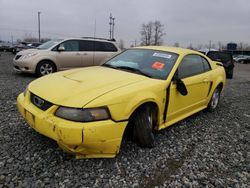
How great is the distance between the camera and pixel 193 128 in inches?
163

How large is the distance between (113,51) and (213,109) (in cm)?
560

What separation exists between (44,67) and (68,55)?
966mm

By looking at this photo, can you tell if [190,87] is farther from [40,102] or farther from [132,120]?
[40,102]

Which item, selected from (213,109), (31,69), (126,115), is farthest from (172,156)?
(31,69)

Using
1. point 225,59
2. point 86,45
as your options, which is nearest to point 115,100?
point 86,45

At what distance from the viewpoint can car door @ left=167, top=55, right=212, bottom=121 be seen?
11.6 ft

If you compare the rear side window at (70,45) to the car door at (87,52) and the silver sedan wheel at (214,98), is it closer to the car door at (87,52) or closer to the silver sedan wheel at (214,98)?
the car door at (87,52)

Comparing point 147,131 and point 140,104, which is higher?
point 140,104

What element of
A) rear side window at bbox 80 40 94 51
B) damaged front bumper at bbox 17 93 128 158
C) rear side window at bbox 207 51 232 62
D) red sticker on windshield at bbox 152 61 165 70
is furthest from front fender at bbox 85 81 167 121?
rear side window at bbox 207 51 232 62

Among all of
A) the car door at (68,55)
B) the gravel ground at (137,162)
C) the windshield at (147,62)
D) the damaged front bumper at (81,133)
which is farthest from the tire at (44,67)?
the damaged front bumper at (81,133)

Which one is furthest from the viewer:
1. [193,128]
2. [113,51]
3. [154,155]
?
[113,51]

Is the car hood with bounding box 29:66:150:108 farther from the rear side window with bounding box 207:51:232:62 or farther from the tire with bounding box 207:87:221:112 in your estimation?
the rear side window with bounding box 207:51:232:62

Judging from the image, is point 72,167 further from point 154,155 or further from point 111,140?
point 154,155

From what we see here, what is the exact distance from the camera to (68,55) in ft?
28.5
